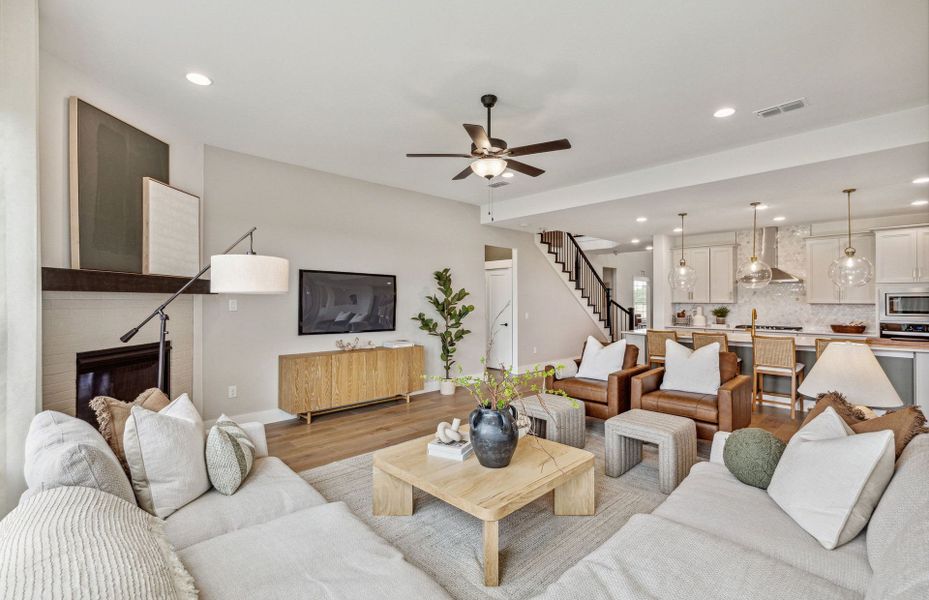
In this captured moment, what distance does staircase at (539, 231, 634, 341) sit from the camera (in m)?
8.46

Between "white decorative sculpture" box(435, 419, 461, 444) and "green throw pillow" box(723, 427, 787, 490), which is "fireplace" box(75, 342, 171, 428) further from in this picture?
Answer: "green throw pillow" box(723, 427, 787, 490)

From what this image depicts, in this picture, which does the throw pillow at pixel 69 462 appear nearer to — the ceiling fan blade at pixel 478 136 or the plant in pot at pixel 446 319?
the ceiling fan blade at pixel 478 136

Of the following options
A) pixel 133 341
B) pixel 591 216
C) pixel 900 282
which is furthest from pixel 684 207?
pixel 133 341

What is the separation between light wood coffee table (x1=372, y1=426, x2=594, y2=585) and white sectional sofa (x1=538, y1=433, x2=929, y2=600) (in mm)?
582

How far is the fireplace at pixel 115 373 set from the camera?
2885mm

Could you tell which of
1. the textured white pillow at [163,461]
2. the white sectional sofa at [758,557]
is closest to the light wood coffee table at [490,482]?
the white sectional sofa at [758,557]

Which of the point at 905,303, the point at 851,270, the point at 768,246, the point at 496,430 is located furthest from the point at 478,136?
the point at 905,303

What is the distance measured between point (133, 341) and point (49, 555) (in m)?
2.85

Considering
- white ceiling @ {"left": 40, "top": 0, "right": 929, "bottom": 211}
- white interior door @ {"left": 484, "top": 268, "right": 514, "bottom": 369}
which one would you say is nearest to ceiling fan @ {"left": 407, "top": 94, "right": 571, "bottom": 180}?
white ceiling @ {"left": 40, "top": 0, "right": 929, "bottom": 211}

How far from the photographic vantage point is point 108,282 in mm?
2922

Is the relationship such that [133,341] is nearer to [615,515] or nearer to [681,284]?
[615,515]

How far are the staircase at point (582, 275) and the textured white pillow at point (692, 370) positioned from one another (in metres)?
4.10

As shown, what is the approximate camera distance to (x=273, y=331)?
4.64 meters

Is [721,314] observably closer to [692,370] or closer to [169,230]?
[692,370]
